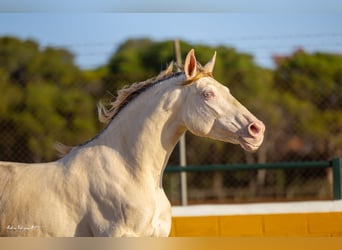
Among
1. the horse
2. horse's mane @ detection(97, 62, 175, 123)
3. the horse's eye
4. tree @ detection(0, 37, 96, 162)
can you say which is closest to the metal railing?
tree @ detection(0, 37, 96, 162)

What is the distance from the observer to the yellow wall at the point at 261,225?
6707mm

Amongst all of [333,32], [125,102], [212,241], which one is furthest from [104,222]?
[333,32]

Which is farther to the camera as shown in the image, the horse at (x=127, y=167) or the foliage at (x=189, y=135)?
the foliage at (x=189, y=135)

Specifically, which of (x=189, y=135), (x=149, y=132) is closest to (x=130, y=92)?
(x=149, y=132)

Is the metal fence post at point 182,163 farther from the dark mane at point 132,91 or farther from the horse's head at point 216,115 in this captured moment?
the horse's head at point 216,115

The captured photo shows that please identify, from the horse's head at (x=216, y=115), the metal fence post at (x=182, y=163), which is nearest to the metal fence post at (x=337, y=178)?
the metal fence post at (x=182, y=163)

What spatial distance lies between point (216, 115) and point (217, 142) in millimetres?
4229

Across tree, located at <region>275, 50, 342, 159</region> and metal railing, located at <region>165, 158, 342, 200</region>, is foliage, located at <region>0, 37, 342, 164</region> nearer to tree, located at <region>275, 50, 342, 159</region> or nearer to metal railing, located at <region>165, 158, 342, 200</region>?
tree, located at <region>275, 50, 342, 159</region>

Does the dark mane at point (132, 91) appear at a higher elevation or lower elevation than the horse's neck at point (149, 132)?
higher

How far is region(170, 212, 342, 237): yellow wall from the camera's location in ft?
22.0

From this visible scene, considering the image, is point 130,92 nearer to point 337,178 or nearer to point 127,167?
point 127,167

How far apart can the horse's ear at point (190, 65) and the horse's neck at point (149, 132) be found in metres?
0.13

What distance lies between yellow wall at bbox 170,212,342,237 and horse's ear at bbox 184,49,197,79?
84.4 inches

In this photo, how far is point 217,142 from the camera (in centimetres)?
904
